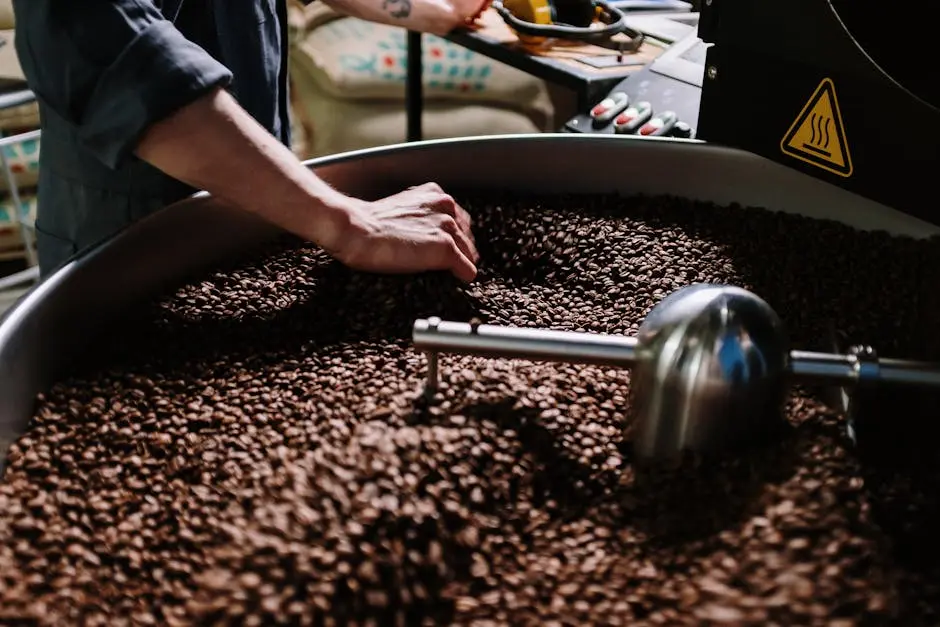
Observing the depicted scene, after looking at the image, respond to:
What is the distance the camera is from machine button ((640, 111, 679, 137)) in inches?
55.7

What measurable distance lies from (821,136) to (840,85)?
0.08 m

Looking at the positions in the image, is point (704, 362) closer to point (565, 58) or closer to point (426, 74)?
point (565, 58)

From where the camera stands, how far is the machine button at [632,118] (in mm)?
1433

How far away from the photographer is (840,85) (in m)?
1.14

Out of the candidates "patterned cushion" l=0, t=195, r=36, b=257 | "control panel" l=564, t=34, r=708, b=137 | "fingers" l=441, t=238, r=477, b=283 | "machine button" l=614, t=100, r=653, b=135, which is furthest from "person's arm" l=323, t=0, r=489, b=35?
"patterned cushion" l=0, t=195, r=36, b=257

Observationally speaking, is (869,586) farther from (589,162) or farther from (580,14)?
(580,14)

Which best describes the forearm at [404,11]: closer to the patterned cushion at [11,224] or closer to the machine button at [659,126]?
the machine button at [659,126]

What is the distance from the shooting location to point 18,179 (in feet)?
8.67

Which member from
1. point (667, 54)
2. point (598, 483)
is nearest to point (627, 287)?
point (598, 483)

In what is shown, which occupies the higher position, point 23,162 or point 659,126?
point 659,126

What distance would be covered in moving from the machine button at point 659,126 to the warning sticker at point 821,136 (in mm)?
216

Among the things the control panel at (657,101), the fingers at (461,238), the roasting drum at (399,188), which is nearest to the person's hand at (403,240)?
the fingers at (461,238)

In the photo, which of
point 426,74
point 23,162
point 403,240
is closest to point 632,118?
point 403,240

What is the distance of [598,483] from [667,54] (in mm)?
1093
